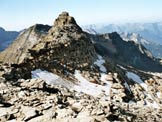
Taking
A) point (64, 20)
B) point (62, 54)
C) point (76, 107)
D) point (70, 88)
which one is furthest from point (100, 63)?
point (76, 107)

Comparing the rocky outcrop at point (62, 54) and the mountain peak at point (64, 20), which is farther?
the mountain peak at point (64, 20)

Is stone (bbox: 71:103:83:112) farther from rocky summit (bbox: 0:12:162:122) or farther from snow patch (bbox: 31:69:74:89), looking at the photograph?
snow patch (bbox: 31:69:74:89)

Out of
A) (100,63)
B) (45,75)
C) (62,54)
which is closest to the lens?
(45,75)

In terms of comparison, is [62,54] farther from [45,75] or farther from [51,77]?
[45,75]

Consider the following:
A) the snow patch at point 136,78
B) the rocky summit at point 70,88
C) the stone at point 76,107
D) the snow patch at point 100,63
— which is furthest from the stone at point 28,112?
the snow patch at point 136,78

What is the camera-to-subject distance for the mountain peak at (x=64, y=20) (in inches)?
3542

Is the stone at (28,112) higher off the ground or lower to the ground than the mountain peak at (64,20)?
lower

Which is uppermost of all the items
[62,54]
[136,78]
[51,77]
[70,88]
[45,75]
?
[62,54]

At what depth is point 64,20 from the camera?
3644 inches

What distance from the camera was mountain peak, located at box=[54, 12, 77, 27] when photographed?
90.0m

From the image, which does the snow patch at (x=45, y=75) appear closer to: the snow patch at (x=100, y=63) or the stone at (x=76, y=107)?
the snow patch at (x=100, y=63)

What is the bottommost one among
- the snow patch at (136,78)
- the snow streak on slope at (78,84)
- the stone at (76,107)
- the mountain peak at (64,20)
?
the snow patch at (136,78)

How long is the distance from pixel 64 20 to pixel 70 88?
38024 millimetres

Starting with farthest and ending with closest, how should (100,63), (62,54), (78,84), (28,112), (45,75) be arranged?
(100,63)
(62,54)
(78,84)
(45,75)
(28,112)
